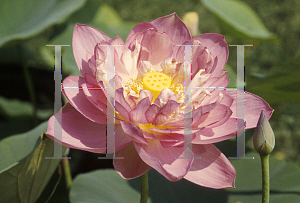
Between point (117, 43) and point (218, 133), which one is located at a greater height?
point (117, 43)

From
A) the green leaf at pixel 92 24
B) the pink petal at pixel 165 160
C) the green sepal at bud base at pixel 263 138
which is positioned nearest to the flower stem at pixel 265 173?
the green sepal at bud base at pixel 263 138

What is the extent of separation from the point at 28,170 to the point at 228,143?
62 cm

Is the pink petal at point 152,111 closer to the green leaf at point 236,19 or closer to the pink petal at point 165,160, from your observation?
the pink petal at point 165,160

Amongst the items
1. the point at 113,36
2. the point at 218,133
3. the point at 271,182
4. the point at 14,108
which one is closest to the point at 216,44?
the point at 218,133

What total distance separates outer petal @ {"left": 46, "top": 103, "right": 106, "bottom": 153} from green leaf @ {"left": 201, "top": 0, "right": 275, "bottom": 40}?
805 mm

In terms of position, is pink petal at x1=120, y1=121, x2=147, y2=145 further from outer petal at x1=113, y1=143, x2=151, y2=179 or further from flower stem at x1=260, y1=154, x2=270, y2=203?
flower stem at x1=260, y1=154, x2=270, y2=203

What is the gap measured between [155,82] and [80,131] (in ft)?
0.63

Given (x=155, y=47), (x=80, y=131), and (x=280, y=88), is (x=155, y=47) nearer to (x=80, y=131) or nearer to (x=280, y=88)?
(x=80, y=131)

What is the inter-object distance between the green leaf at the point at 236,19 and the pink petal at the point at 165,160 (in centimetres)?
80

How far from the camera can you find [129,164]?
0.57m

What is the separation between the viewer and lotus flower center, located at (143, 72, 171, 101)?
647mm

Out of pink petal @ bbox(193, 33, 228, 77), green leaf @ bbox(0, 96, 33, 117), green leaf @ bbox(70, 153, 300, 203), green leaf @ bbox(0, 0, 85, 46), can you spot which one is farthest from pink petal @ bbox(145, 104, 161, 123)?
green leaf @ bbox(0, 96, 33, 117)

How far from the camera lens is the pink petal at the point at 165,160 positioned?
0.51 metres

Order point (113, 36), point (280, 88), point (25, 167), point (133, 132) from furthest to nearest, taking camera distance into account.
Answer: point (113, 36) < point (280, 88) < point (25, 167) < point (133, 132)
